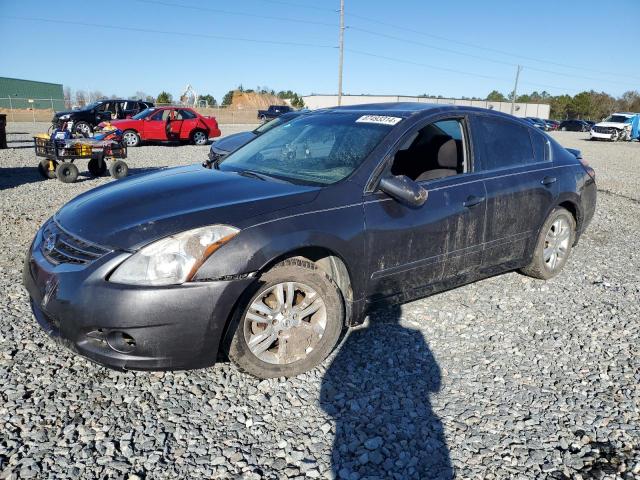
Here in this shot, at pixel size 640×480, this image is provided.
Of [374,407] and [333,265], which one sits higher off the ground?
[333,265]

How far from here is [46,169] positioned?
10469mm

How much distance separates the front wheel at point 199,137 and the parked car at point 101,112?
4.06 metres

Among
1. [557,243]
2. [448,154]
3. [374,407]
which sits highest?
[448,154]

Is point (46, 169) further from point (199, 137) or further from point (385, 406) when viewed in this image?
point (385, 406)

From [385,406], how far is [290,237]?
1.10 metres

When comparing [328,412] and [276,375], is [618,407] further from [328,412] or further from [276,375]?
[276,375]

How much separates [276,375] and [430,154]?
222 cm

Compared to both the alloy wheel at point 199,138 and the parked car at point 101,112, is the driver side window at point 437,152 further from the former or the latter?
the parked car at point 101,112

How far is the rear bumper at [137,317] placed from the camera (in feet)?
8.10

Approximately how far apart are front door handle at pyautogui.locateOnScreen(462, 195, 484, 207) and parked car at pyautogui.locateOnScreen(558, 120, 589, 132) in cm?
5785

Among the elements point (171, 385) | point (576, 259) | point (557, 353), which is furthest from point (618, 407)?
point (576, 259)

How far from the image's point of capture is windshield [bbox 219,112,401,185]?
340cm

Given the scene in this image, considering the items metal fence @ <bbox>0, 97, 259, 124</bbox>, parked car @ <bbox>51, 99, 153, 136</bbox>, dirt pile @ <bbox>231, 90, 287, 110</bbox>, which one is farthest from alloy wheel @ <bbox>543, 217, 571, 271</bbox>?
dirt pile @ <bbox>231, 90, 287, 110</bbox>

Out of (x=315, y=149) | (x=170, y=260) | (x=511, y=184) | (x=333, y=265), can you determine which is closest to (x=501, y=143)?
(x=511, y=184)
